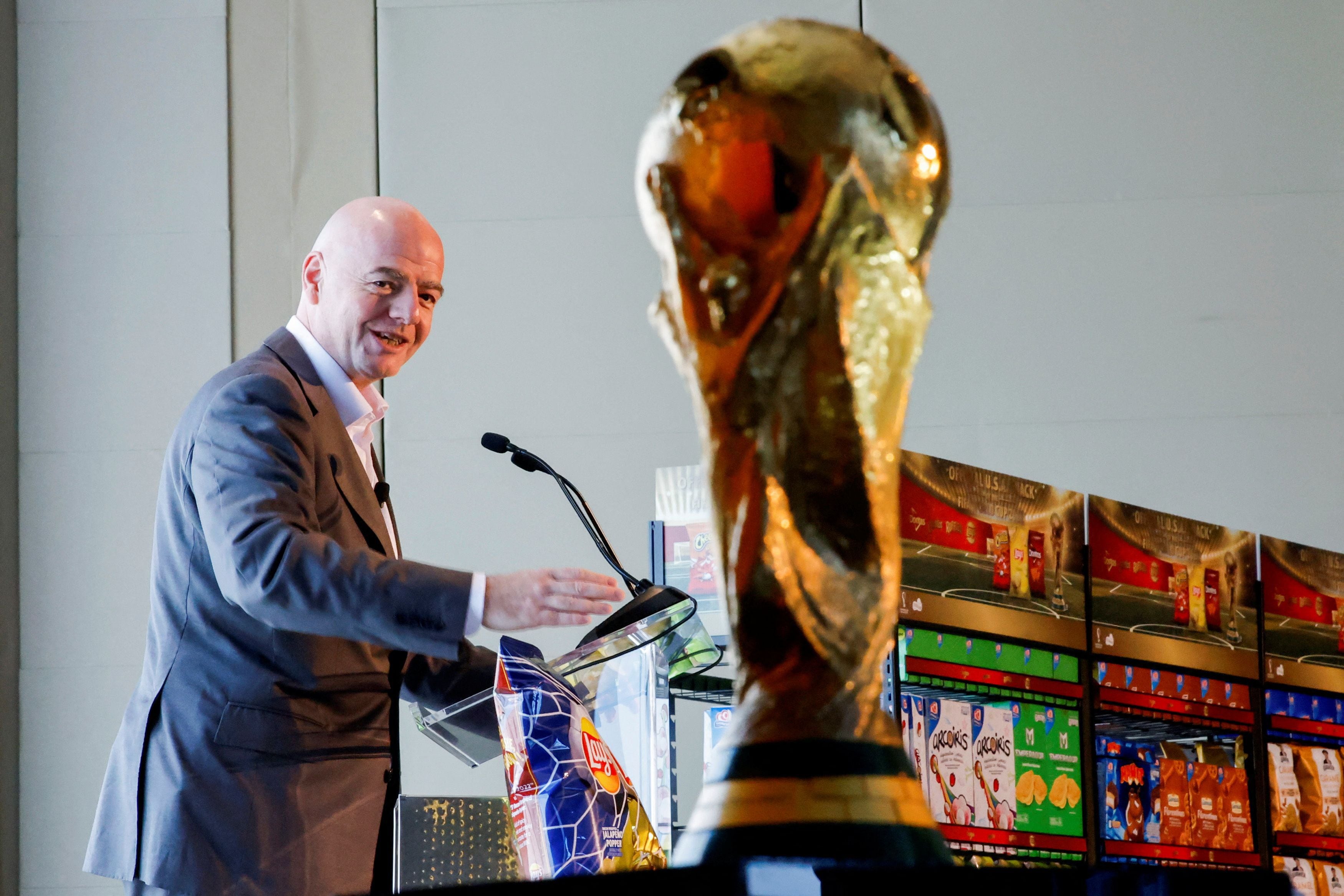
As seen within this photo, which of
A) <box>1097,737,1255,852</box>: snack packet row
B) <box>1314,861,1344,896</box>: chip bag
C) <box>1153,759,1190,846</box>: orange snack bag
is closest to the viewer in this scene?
<box>1097,737,1255,852</box>: snack packet row

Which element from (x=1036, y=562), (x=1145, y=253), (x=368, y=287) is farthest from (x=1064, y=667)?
(x=1145, y=253)

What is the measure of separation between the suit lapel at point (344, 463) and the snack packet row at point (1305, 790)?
1.72m

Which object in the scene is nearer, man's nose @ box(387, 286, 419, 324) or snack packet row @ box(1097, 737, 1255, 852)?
man's nose @ box(387, 286, 419, 324)

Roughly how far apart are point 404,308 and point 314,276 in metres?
0.15

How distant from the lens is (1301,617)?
268 cm

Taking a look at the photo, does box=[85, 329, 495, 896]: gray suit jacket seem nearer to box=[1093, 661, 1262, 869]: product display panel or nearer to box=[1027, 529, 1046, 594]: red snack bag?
box=[1027, 529, 1046, 594]: red snack bag

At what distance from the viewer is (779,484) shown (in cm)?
41

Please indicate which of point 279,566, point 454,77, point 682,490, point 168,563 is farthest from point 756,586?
point 454,77

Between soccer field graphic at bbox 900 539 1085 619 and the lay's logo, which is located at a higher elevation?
soccer field graphic at bbox 900 539 1085 619

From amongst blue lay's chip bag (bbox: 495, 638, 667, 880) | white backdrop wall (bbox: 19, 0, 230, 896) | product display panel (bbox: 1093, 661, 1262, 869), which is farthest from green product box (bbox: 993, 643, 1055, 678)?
white backdrop wall (bbox: 19, 0, 230, 896)

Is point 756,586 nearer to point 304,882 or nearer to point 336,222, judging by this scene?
point 304,882

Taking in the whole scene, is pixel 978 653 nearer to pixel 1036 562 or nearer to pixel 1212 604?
pixel 1036 562

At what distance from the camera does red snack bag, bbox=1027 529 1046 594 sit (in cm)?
208

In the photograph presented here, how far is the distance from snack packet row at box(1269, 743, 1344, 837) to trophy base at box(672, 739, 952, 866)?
7.78 feet
